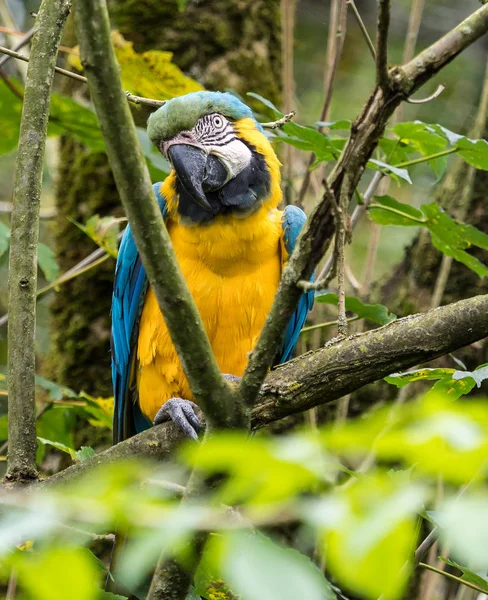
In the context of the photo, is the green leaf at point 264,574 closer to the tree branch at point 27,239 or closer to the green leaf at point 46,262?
the tree branch at point 27,239

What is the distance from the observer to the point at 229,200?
10.1 ft

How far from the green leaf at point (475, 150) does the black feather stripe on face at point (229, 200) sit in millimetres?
920

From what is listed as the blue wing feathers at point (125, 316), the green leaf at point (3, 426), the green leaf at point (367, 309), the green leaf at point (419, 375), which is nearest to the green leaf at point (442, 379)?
the green leaf at point (419, 375)

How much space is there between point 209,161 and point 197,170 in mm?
83

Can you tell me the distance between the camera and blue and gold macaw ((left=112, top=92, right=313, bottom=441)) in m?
3.07

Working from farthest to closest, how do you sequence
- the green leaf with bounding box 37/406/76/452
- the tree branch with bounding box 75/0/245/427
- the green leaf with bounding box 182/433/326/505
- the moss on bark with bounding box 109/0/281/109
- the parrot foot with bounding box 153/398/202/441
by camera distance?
the moss on bark with bounding box 109/0/281/109, the green leaf with bounding box 37/406/76/452, the parrot foot with bounding box 153/398/202/441, the tree branch with bounding box 75/0/245/427, the green leaf with bounding box 182/433/326/505

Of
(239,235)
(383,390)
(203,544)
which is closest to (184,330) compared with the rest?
(203,544)

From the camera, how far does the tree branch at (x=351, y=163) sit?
1.40 metres

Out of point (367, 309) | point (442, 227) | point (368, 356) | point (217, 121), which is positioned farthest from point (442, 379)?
point (217, 121)

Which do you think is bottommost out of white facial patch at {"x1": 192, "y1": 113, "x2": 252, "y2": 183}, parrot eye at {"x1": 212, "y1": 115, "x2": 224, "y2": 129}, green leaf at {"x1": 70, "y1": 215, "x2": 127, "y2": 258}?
green leaf at {"x1": 70, "y1": 215, "x2": 127, "y2": 258}

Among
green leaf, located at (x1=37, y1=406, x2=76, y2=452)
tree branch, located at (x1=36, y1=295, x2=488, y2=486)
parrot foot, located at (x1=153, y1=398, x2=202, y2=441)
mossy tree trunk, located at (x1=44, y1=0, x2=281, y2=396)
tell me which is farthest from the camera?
mossy tree trunk, located at (x1=44, y1=0, x2=281, y2=396)

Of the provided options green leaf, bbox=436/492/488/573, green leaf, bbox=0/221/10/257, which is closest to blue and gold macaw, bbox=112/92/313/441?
green leaf, bbox=0/221/10/257

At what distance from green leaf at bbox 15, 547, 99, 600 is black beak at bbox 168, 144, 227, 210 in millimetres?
2365

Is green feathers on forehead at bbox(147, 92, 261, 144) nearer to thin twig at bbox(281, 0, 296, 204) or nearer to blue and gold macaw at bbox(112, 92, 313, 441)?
blue and gold macaw at bbox(112, 92, 313, 441)
